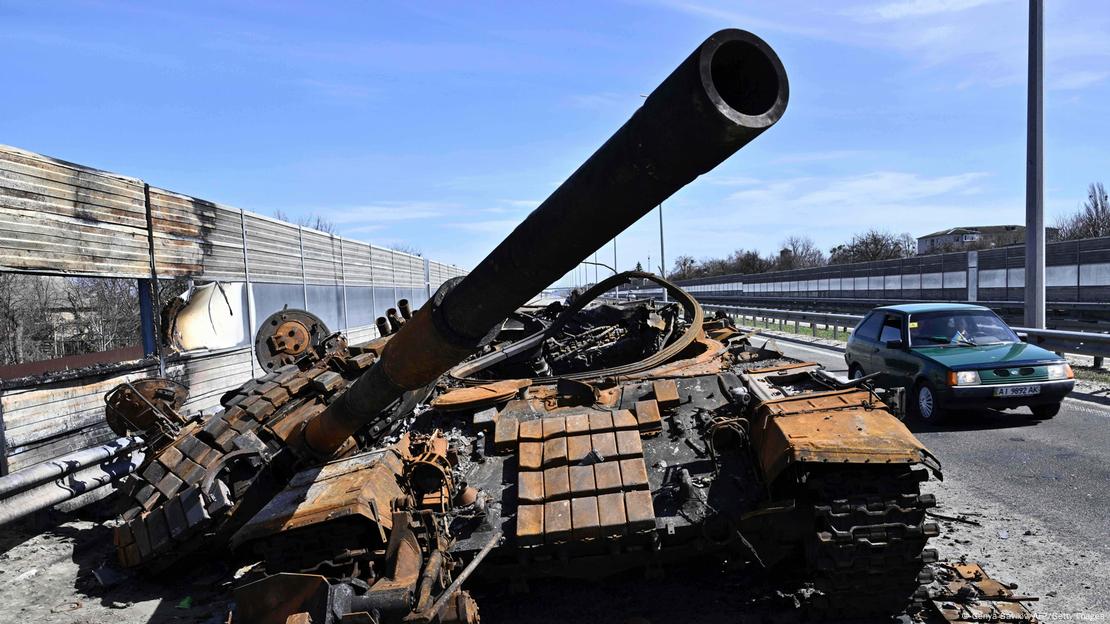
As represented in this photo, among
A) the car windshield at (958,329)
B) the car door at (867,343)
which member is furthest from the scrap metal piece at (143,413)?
the car door at (867,343)

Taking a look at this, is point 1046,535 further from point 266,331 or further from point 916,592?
point 266,331

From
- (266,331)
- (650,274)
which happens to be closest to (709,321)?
(650,274)

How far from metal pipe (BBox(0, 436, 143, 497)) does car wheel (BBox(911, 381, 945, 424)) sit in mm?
9638

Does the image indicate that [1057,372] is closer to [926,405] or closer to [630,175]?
[926,405]

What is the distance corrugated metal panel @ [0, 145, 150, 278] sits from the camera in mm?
7492

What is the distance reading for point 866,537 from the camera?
12.3 feet

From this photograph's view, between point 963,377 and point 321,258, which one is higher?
point 321,258

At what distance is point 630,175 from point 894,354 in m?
9.31

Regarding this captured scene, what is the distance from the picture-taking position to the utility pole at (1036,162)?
40.2ft

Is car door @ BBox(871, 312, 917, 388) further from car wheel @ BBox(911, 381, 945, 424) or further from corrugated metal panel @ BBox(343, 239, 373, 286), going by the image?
corrugated metal panel @ BBox(343, 239, 373, 286)

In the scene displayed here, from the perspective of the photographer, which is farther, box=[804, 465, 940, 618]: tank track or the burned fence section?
the burned fence section

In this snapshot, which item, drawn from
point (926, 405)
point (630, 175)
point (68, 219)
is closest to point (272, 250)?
point (68, 219)

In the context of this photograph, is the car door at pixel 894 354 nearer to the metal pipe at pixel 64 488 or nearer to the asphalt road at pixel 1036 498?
the asphalt road at pixel 1036 498

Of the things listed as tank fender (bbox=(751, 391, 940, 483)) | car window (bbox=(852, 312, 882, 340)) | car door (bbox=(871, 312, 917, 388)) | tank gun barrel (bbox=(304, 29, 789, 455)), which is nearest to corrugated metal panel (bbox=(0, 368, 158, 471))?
tank gun barrel (bbox=(304, 29, 789, 455))
